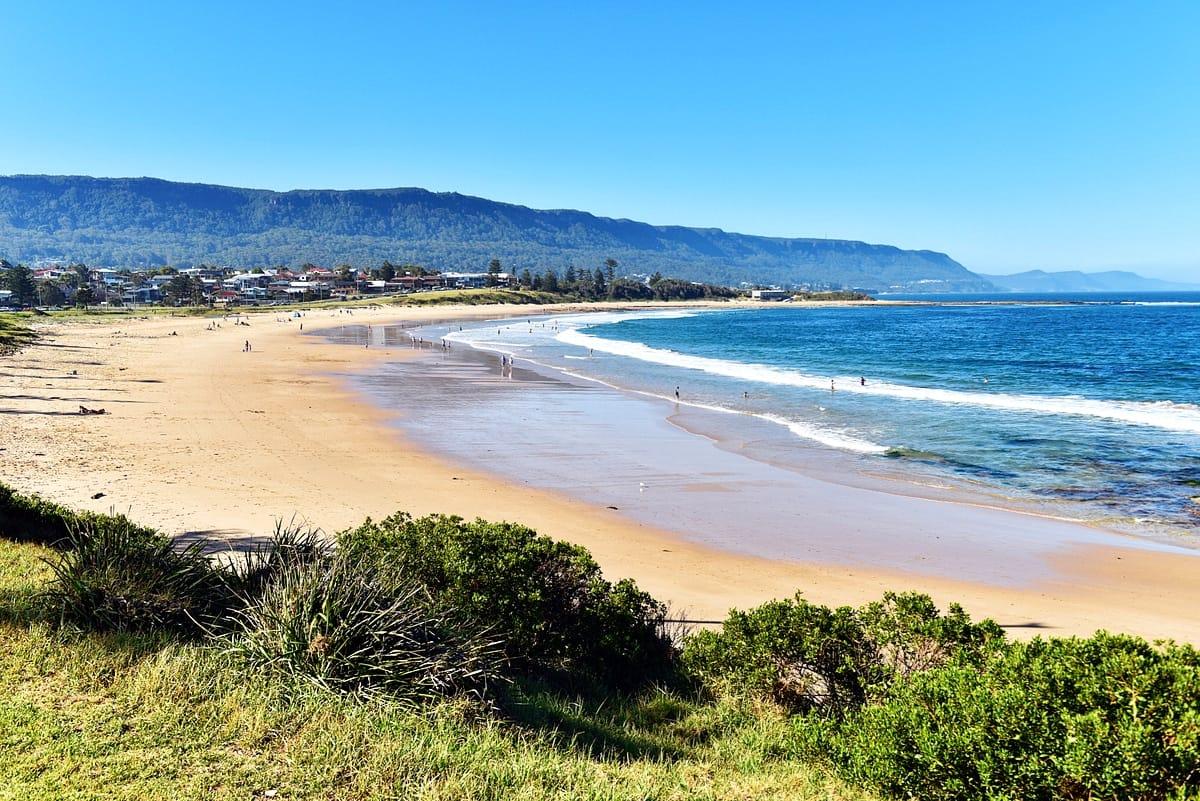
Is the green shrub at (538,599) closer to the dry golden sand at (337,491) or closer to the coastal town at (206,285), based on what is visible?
the dry golden sand at (337,491)

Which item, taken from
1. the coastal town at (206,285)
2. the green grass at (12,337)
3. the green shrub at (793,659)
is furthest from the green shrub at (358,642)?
the coastal town at (206,285)

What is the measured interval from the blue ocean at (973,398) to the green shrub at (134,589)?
15119 millimetres

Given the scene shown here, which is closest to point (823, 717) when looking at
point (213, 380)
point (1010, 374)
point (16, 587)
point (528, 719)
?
point (528, 719)

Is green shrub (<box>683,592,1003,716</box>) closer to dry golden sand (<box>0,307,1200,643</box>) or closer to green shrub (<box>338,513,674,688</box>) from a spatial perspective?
green shrub (<box>338,513,674,688</box>)

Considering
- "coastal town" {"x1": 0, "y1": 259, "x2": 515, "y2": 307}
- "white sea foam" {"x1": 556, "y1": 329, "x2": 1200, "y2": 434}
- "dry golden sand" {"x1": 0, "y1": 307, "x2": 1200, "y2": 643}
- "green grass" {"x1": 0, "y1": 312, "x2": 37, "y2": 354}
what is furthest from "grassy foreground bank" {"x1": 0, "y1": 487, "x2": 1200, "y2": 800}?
"coastal town" {"x1": 0, "y1": 259, "x2": 515, "y2": 307}

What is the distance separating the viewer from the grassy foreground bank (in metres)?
4.12

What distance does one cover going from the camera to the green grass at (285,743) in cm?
414

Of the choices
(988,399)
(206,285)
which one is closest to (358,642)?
(988,399)

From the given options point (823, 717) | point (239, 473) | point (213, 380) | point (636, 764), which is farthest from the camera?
point (213, 380)

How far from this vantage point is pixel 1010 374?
41219 millimetres

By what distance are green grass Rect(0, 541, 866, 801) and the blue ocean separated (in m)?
13.1

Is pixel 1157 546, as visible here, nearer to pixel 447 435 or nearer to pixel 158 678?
pixel 158 678

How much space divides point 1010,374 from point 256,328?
59.4 meters

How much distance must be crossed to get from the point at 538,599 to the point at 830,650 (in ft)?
7.90
